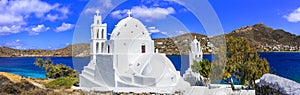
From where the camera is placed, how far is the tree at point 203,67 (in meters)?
9.71

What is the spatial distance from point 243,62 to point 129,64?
14.7 feet

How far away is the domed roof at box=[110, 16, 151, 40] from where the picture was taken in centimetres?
1268

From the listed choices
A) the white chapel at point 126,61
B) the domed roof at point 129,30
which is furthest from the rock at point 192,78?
the domed roof at point 129,30

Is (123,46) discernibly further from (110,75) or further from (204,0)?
(204,0)

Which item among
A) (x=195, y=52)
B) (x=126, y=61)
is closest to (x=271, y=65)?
(x=126, y=61)

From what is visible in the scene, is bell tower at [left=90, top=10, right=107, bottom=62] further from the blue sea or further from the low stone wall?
the blue sea

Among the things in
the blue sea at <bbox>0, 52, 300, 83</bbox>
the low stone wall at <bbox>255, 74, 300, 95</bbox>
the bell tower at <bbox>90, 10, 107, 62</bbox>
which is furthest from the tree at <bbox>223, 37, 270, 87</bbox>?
the blue sea at <bbox>0, 52, 300, 83</bbox>

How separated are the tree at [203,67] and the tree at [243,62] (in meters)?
3.14

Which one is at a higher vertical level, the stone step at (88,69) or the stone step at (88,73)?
the stone step at (88,69)

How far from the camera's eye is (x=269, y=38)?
5678 centimetres

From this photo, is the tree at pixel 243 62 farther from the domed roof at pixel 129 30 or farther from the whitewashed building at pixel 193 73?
the domed roof at pixel 129 30

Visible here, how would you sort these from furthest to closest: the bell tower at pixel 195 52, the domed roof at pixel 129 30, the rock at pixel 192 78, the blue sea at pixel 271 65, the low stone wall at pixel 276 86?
the blue sea at pixel 271 65 < the domed roof at pixel 129 30 < the bell tower at pixel 195 52 < the rock at pixel 192 78 < the low stone wall at pixel 276 86

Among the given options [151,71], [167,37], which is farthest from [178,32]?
[151,71]

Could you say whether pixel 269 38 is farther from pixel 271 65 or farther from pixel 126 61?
pixel 126 61
